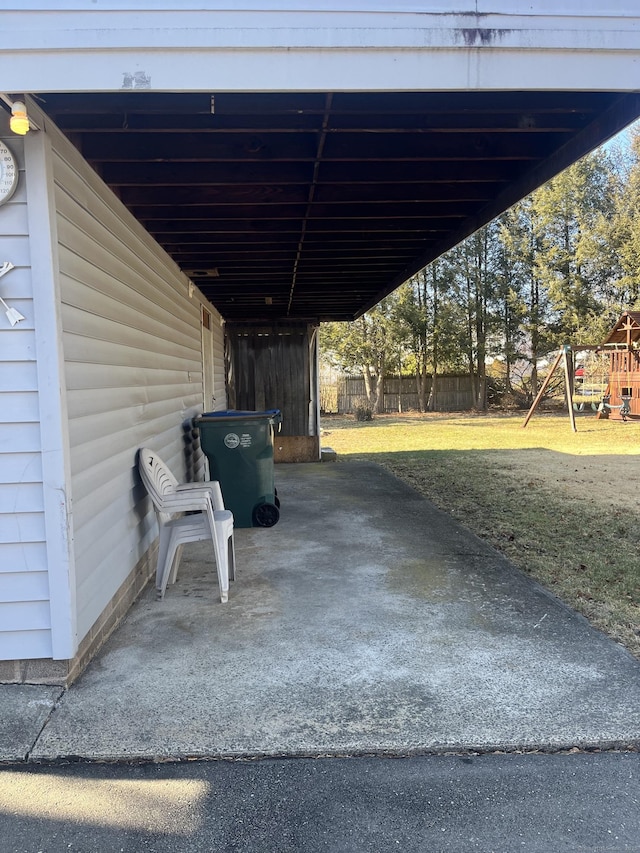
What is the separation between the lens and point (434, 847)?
1.72 meters

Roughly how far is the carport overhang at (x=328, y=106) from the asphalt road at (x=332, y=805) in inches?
91.2

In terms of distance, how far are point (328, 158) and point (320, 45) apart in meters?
1.10

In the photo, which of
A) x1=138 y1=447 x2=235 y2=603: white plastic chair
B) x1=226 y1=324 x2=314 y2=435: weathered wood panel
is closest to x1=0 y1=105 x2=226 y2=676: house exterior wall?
x1=138 y1=447 x2=235 y2=603: white plastic chair

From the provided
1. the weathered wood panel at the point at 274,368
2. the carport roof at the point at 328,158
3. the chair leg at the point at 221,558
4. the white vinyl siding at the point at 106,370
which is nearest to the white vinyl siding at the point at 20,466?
the white vinyl siding at the point at 106,370

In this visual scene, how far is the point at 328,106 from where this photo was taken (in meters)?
2.55

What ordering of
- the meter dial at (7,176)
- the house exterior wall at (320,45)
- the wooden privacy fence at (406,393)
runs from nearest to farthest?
the house exterior wall at (320,45)
the meter dial at (7,176)
the wooden privacy fence at (406,393)

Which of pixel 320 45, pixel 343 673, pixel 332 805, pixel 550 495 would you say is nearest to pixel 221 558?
pixel 343 673

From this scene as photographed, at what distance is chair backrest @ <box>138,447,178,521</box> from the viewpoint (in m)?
3.72

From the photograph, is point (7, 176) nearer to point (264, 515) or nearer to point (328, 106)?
point (328, 106)

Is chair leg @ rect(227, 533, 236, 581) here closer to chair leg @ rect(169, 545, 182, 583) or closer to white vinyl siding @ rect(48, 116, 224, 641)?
chair leg @ rect(169, 545, 182, 583)

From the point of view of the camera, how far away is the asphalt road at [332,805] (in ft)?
5.72

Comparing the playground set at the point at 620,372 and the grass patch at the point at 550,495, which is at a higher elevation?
the playground set at the point at 620,372

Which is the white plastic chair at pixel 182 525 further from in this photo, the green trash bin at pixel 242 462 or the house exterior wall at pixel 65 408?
the green trash bin at pixel 242 462

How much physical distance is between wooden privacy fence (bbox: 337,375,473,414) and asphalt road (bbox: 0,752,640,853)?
21.4 metres
